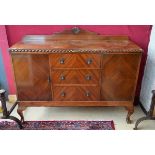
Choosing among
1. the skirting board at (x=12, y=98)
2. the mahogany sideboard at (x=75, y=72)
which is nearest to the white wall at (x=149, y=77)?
the mahogany sideboard at (x=75, y=72)

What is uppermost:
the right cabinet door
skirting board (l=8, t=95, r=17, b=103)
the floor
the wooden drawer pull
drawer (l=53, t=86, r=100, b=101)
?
the wooden drawer pull

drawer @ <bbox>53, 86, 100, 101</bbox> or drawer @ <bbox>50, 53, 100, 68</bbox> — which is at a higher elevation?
drawer @ <bbox>50, 53, 100, 68</bbox>

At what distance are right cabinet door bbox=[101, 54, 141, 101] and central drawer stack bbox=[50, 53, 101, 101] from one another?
8 cm

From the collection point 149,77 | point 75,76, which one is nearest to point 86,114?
point 75,76

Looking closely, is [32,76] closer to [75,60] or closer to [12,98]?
[75,60]

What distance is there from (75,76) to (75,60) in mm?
186

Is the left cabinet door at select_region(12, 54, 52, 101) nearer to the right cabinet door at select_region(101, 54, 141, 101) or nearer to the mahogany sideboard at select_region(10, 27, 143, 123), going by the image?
the mahogany sideboard at select_region(10, 27, 143, 123)

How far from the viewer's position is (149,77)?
7.33ft

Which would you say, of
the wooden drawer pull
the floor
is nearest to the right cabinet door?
the wooden drawer pull

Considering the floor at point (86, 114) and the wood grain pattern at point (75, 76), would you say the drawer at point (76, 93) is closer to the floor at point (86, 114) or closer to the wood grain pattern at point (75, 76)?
the wood grain pattern at point (75, 76)

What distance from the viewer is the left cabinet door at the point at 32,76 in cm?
177

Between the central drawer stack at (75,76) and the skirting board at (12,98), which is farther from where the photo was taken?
the skirting board at (12,98)

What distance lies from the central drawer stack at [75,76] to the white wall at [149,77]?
756mm

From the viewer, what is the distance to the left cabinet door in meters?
1.77
